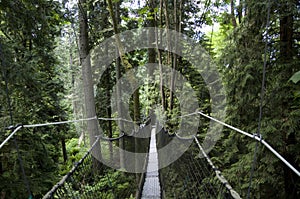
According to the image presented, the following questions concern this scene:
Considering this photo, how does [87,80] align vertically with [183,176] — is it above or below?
above

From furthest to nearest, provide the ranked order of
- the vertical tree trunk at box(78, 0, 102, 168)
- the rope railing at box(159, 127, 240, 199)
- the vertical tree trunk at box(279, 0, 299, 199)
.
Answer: the vertical tree trunk at box(78, 0, 102, 168), the rope railing at box(159, 127, 240, 199), the vertical tree trunk at box(279, 0, 299, 199)

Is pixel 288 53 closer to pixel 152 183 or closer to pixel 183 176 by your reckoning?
pixel 183 176

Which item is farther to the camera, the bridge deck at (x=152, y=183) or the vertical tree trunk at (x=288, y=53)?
the bridge deck at (x=152, y=183)

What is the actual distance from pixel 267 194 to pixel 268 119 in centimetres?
52

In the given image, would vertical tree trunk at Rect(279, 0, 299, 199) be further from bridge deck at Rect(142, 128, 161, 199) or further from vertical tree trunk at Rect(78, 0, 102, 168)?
vertical tree trunk at Rect(78, 0, 102, 168)

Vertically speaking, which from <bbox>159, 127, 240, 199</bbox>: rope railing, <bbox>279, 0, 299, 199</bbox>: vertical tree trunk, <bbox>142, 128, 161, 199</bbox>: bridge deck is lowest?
<bbox>142, 128, 161, 199</bbox>: bridge deck

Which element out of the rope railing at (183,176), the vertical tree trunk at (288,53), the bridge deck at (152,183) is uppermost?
the vertical tree trunk at (288,53)

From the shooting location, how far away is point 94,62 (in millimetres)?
5875

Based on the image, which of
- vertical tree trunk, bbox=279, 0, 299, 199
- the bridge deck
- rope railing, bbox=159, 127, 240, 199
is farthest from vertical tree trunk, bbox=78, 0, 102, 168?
vertical tree trunk, bbox=279, 0, 299, 199

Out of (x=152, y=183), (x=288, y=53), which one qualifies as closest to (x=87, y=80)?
(x=152, y=183)

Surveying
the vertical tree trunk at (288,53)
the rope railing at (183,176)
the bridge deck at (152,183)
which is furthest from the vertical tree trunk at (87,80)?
the vertical tree trunk at (288,53)

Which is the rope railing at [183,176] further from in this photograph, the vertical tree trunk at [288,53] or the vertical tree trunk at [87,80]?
the vertical tree trunk at [87,80]

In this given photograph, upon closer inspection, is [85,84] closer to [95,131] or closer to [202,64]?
[95,131]

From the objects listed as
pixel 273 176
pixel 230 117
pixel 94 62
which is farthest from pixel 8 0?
pixel 94 62
